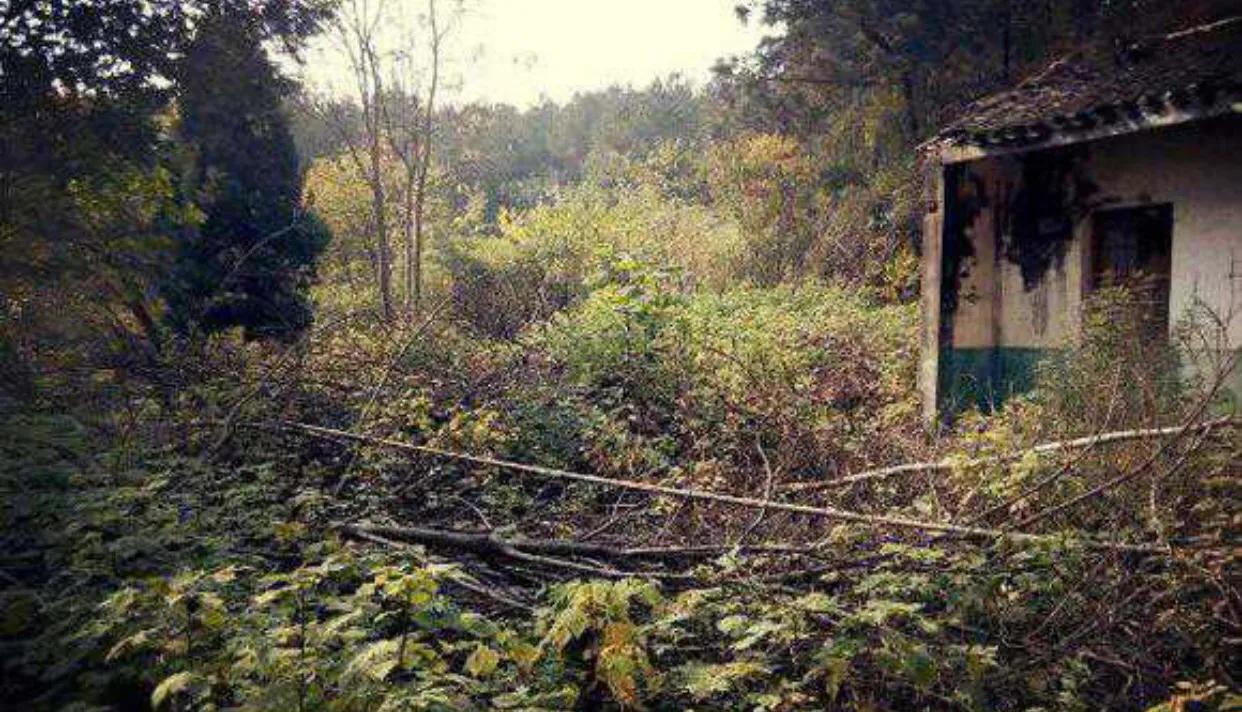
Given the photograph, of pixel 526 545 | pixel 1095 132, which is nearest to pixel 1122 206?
pixel 1095 132

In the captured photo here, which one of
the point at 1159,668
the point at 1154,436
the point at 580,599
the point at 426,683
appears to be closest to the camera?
the point at 426,683

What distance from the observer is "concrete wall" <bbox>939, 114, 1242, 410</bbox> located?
7.58 meters

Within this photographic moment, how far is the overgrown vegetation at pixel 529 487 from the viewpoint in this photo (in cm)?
314

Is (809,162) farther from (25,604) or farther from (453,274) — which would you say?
(25,604)

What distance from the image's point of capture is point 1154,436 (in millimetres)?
4594

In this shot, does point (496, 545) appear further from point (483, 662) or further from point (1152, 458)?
point (1152, 458)

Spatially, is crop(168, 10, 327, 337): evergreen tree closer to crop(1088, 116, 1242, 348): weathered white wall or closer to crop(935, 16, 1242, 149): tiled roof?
crop(935, 16, 1242, 149): tiled roof

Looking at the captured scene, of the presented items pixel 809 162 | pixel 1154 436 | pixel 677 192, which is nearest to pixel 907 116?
pixel 809 162

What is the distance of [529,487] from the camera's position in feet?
23.1

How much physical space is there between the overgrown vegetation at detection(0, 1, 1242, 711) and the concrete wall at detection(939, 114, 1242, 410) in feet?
1.93

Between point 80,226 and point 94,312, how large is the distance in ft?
2.84

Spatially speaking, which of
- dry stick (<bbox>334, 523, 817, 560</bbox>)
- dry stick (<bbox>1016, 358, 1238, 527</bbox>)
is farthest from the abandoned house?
dry stick (<bbox>334, 523, 817, 560</bbox>)

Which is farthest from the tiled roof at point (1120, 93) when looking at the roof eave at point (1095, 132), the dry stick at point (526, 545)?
the dry stick at point (526, 545)

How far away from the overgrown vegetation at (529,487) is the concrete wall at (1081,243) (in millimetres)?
587
